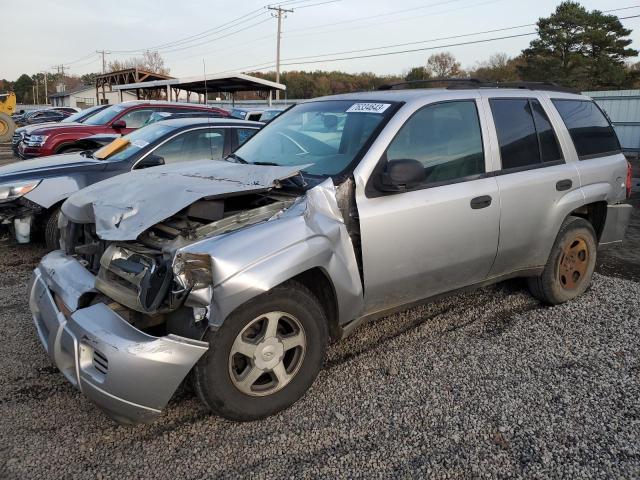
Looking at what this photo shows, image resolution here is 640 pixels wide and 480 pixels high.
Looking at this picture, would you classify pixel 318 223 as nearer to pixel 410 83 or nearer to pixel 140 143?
pixel 410 83

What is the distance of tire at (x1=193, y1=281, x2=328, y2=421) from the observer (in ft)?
8.95

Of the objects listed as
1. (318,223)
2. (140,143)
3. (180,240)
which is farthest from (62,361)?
(140,143)

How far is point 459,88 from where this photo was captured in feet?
13.6

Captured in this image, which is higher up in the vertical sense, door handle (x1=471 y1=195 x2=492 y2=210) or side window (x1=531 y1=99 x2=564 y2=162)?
side window (x1=531 y1=99 x2=564 y2=162)

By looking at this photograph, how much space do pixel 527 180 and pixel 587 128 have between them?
3.82 ft

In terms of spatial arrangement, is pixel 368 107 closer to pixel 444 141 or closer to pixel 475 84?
pixel 444 141

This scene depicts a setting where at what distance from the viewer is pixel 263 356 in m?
2.92

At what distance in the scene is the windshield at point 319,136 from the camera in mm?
3564

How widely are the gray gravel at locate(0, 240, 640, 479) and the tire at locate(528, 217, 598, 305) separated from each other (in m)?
0.51

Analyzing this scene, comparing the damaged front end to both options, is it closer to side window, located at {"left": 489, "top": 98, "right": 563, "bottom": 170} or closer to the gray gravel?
the gray gravel

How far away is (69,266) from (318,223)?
1588 mm

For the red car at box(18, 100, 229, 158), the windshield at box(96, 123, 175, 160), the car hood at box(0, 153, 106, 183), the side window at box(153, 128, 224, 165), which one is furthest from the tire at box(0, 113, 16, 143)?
the side window at box(153, 128, 224, 165)

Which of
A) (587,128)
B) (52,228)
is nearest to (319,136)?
(587,128)

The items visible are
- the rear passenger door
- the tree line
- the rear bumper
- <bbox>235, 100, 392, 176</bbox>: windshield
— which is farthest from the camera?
the tree line
